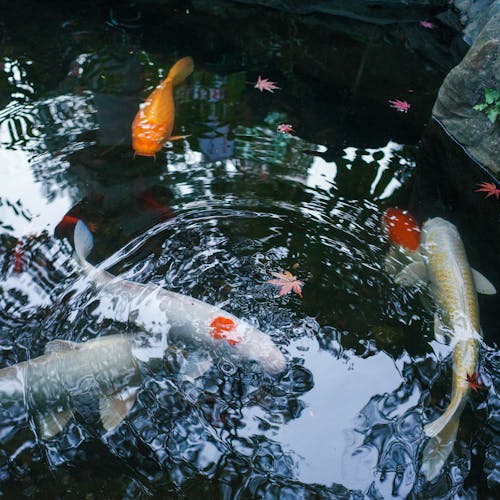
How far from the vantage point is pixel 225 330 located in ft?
11.5

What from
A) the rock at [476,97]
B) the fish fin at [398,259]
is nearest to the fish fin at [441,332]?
the fish fin at [398,259]

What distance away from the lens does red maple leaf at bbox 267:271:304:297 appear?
3.85 metres

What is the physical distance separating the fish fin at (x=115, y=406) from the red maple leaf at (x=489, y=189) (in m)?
3.83

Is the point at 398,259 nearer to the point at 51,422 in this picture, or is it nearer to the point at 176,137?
the point at 176,137

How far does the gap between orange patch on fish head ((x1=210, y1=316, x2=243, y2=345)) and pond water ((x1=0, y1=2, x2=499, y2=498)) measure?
15 cm

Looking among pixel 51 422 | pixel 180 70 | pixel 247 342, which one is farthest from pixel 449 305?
pixel 180 70

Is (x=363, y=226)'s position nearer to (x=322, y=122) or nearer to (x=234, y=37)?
(x=322, y=122)

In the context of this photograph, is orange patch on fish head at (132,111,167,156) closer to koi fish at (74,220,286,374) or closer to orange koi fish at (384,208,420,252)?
koi fish at (74,220,286,374)

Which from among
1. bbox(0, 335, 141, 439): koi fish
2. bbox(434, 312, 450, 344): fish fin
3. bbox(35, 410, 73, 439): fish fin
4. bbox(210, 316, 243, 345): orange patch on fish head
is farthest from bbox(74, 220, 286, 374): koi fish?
bbox(434, 312, 450, 344): fish fin

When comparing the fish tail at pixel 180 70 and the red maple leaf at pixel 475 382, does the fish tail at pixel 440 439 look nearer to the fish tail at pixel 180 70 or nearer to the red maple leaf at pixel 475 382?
the red maple leaf at pixel 475 382

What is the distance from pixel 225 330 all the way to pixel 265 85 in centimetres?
392

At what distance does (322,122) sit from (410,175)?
4.18ft

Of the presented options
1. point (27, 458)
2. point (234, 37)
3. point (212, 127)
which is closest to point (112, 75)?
point (212, 127)

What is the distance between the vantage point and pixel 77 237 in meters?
3.96
